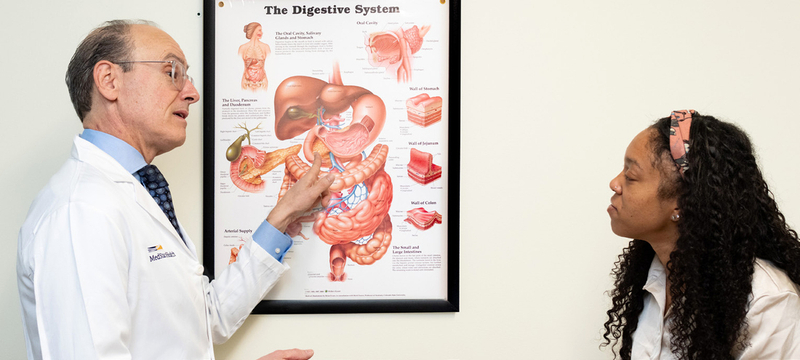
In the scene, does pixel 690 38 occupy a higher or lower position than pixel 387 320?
higher

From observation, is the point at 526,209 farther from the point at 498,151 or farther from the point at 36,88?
the point at 36,88

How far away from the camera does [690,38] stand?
4.65 ft

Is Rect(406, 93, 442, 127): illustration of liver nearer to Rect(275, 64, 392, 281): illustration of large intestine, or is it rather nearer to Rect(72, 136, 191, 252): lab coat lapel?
Rect(275, 64, 392, 281): illustration of large intestine

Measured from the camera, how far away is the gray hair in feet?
3.47

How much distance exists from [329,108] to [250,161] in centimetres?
26

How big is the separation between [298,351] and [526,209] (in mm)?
721

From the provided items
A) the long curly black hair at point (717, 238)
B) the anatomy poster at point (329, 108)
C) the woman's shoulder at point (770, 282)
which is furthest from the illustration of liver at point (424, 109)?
the woman's shoulder at point (770, 282)

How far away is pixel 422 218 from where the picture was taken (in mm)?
1392

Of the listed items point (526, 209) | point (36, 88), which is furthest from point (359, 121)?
point (36, 88)

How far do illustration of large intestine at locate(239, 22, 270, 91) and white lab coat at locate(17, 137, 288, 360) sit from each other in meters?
0.45

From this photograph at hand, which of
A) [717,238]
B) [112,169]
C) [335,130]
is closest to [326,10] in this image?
[335,130]

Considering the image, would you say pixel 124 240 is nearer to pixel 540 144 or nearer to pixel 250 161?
pixel 250 161

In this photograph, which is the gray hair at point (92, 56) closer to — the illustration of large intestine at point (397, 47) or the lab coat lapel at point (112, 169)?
the lab coat lapel at point (112, 169)

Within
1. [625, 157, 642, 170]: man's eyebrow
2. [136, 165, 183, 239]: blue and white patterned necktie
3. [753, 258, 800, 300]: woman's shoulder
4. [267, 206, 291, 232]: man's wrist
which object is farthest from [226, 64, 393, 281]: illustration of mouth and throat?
[753, 258, 800, 300]: woman's shoulder
